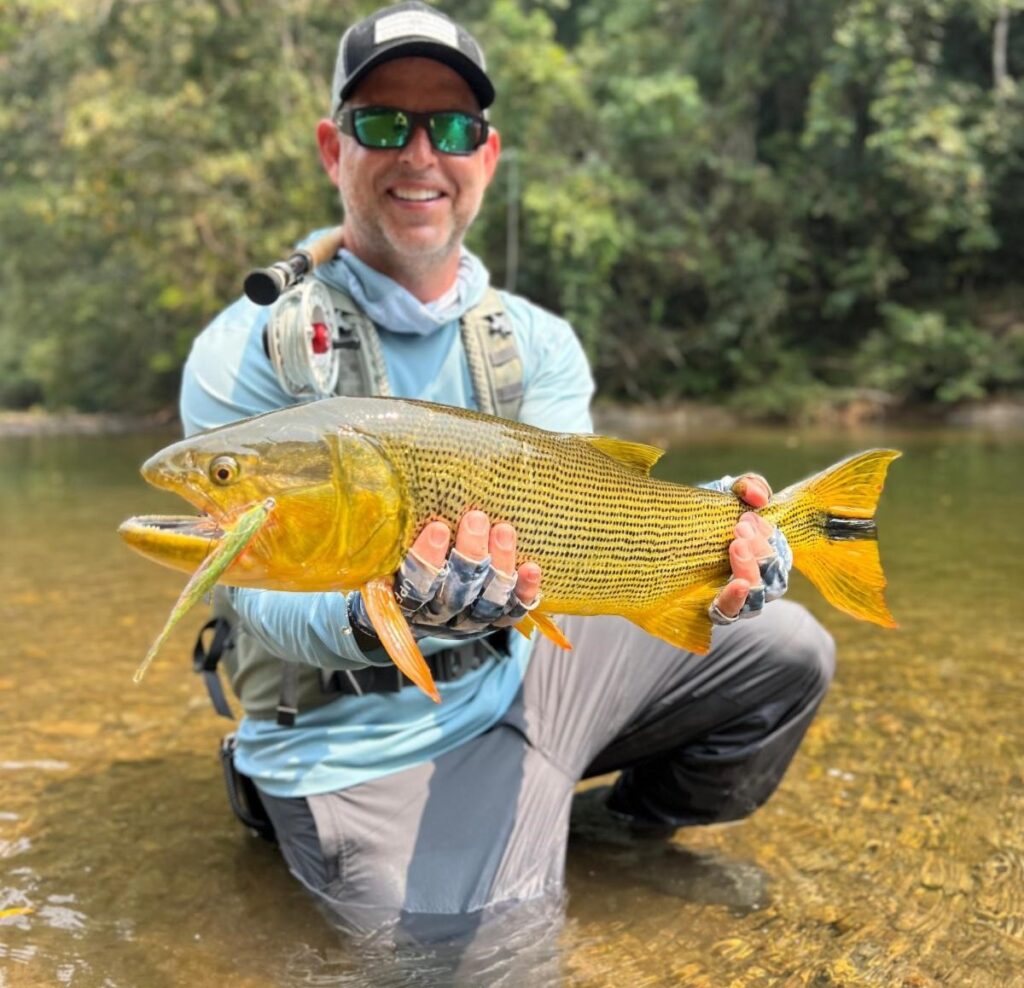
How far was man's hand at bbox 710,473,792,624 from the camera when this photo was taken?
2555 millimetres

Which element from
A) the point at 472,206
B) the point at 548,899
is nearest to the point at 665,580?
the point at 548,899

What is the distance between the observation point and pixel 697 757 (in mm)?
3371

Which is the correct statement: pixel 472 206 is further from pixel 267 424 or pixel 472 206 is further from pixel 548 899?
pixel 548 899

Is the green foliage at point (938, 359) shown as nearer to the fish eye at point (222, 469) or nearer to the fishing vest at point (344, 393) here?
the fishing vest at point (344, 393)

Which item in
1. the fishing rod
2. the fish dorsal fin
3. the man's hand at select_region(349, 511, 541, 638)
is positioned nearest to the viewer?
the man's hand at select_region(349, 511, 541, 638)

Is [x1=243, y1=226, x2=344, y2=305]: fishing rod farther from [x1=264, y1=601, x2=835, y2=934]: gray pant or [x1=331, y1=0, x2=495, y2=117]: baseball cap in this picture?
[x1=264, y1=601, x2=835, y2=934]: gray pant

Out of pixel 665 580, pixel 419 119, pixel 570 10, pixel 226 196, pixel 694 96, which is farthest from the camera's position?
pixel 570 10

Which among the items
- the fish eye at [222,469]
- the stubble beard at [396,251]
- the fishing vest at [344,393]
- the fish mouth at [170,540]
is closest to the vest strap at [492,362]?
the fishing vest at [344,393]

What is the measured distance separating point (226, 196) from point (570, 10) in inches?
906

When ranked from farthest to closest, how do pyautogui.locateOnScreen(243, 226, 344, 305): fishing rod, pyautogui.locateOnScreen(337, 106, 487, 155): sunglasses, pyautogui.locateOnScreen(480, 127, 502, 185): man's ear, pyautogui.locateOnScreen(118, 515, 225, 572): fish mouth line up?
pyautogui.locateOnScreen(480, 127, 502, 185): man's ear < pyautogui.locateOnScreen(337, 106, 487, 155): sunglasses < pyautogui.locateOnScreen(243, 226, 344, 305): fishing rod < pyautogui.locateOnScreen(118, 515, 225, 572): fish mouth

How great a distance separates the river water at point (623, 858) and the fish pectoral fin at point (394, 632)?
3.49 ft

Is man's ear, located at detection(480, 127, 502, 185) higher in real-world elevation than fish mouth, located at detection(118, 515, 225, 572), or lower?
higher

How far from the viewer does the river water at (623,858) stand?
2.64 meters

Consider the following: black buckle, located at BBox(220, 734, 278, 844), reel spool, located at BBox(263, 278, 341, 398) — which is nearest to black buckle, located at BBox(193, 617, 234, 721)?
black buckle, located at BBox(220, 734, 278, 844)
